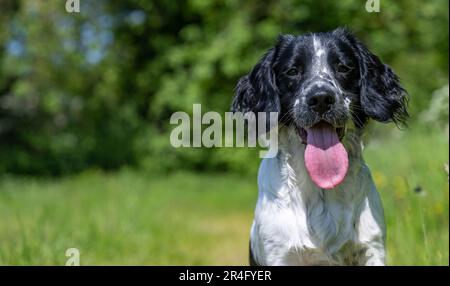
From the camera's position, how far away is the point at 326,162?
11.6 ft

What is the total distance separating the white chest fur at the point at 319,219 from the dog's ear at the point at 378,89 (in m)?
0.23

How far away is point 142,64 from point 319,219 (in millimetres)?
12499

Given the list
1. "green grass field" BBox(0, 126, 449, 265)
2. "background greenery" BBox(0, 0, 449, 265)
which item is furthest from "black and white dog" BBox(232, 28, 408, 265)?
"background greenery" BBox(0, 0, 449, 265)

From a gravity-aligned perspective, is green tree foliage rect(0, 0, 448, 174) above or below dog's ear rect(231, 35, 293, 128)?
above

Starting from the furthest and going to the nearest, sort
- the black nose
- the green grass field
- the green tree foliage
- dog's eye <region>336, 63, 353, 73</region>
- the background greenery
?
the green tree foliage, the background greenery, the green grass field, dog's eye <region>336, 63, 353, 73</region>, the black nose

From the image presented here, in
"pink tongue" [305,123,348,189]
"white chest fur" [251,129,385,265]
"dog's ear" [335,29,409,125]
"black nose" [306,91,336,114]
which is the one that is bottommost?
"white chest fur" [251,129,385,265]

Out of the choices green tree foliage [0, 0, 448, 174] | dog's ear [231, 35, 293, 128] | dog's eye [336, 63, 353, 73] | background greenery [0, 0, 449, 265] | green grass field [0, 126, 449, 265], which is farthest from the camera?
green tree foliage [0, 0, 448, 174]

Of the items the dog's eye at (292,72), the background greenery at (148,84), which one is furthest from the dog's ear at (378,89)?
the background greenery at (148,84)

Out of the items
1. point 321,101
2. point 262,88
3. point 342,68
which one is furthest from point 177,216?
point 321,101

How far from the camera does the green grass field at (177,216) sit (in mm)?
5180

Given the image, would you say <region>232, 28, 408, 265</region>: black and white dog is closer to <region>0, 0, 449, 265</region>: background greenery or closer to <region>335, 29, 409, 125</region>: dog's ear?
<region>335, 29, 409, 125</region>: dog's ear

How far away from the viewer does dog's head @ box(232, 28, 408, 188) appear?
11.6 feet

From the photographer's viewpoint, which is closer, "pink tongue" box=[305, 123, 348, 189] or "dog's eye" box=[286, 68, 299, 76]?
"pink tongue" box=[305, 123, 348, 189]

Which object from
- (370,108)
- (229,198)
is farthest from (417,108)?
(370,108)
